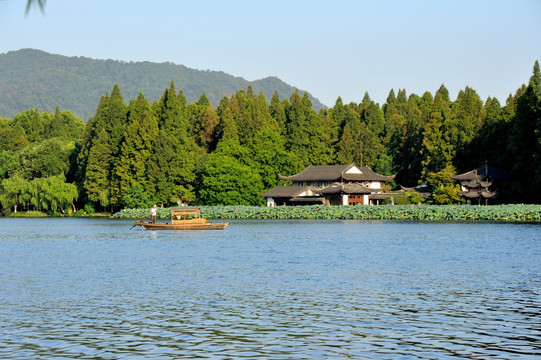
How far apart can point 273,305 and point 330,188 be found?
7936cm

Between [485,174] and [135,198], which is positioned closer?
[485,174]

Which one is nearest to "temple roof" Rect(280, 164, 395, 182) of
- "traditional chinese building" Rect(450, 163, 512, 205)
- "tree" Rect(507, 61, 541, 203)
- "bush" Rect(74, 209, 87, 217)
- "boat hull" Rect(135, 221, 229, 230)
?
"traditional chinese building" Rect(450, 163, 512, 205)

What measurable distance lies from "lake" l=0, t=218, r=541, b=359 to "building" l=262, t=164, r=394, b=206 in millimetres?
62237

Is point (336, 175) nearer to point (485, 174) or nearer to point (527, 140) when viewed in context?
point (485, 174)

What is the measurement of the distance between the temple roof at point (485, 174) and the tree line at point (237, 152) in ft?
4.13

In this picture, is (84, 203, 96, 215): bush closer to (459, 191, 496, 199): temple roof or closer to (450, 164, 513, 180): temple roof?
(450, 164, 513, 180): temple roof

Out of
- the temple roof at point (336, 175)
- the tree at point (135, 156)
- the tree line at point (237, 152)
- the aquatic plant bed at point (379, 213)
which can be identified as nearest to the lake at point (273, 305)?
the aquatic plant bed at point (379, 213)

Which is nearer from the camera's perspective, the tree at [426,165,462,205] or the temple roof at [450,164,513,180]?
the temple roof at [450,164,513,180]

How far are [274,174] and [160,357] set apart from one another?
90.4 metres

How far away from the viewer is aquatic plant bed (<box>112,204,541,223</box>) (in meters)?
72.4

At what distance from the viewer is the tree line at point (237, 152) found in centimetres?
8962

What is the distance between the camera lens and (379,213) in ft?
272

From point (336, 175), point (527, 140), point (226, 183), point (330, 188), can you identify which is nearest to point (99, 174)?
point (226, 183)

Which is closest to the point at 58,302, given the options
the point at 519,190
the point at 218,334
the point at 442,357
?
the point at 218,334
